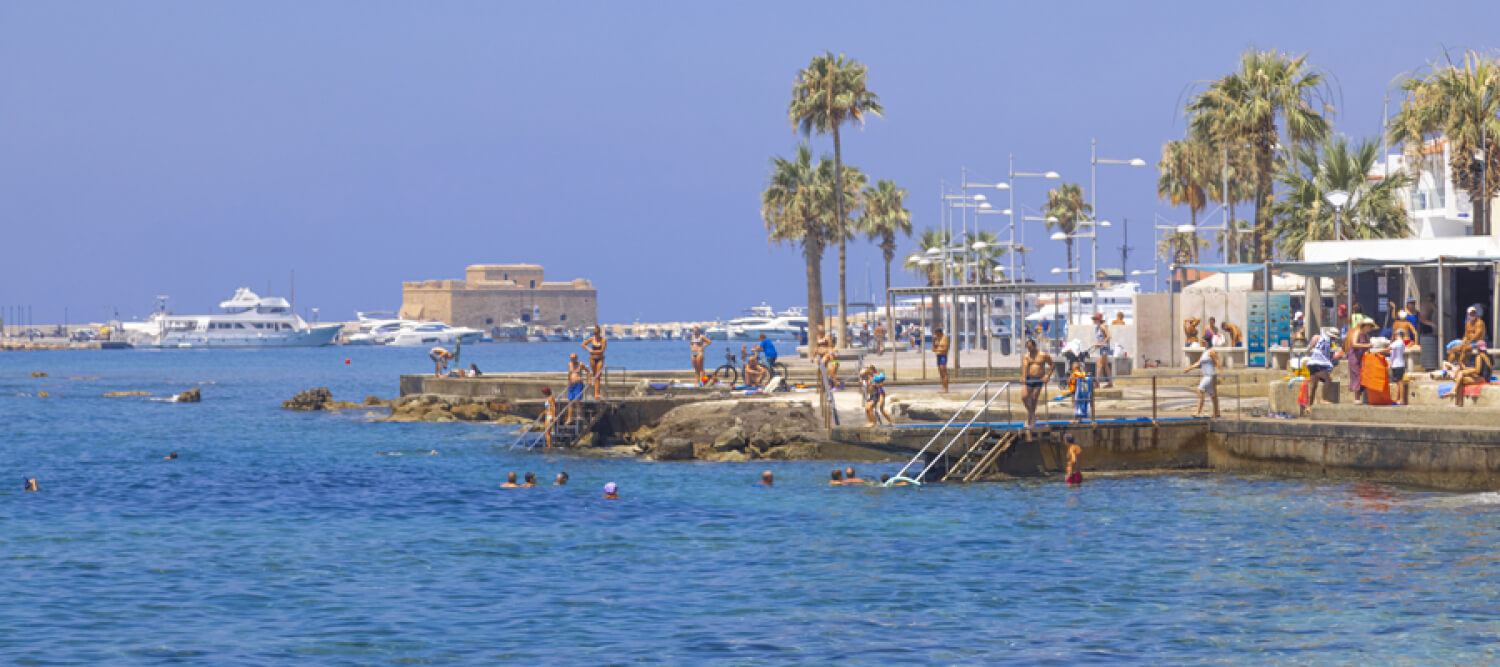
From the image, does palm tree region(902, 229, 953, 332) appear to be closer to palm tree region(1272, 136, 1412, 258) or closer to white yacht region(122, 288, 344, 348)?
palm tree region(1272, 136, 1412, 258)

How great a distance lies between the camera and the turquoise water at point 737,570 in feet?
44.4

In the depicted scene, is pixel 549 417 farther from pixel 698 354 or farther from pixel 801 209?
pixel 801 209

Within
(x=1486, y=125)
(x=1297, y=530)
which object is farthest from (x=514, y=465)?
(x=1486, y=125)

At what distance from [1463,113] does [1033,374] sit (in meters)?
19.2

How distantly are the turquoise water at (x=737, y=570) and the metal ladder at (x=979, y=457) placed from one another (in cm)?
37

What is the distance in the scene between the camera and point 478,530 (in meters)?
21.0

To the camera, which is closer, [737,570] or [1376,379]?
[737,570]

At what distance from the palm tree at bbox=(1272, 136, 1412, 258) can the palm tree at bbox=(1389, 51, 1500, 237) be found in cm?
527

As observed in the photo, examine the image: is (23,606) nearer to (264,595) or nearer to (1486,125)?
(264,595)

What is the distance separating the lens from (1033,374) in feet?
77.3

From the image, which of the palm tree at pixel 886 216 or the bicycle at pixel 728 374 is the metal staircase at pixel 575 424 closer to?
the bicycle at pixel 728 374

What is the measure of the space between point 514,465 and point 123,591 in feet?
43.9

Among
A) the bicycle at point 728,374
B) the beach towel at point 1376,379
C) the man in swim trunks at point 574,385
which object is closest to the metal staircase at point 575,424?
the man in swim trunks at point 574,385

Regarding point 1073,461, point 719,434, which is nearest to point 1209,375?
point 1073,461
